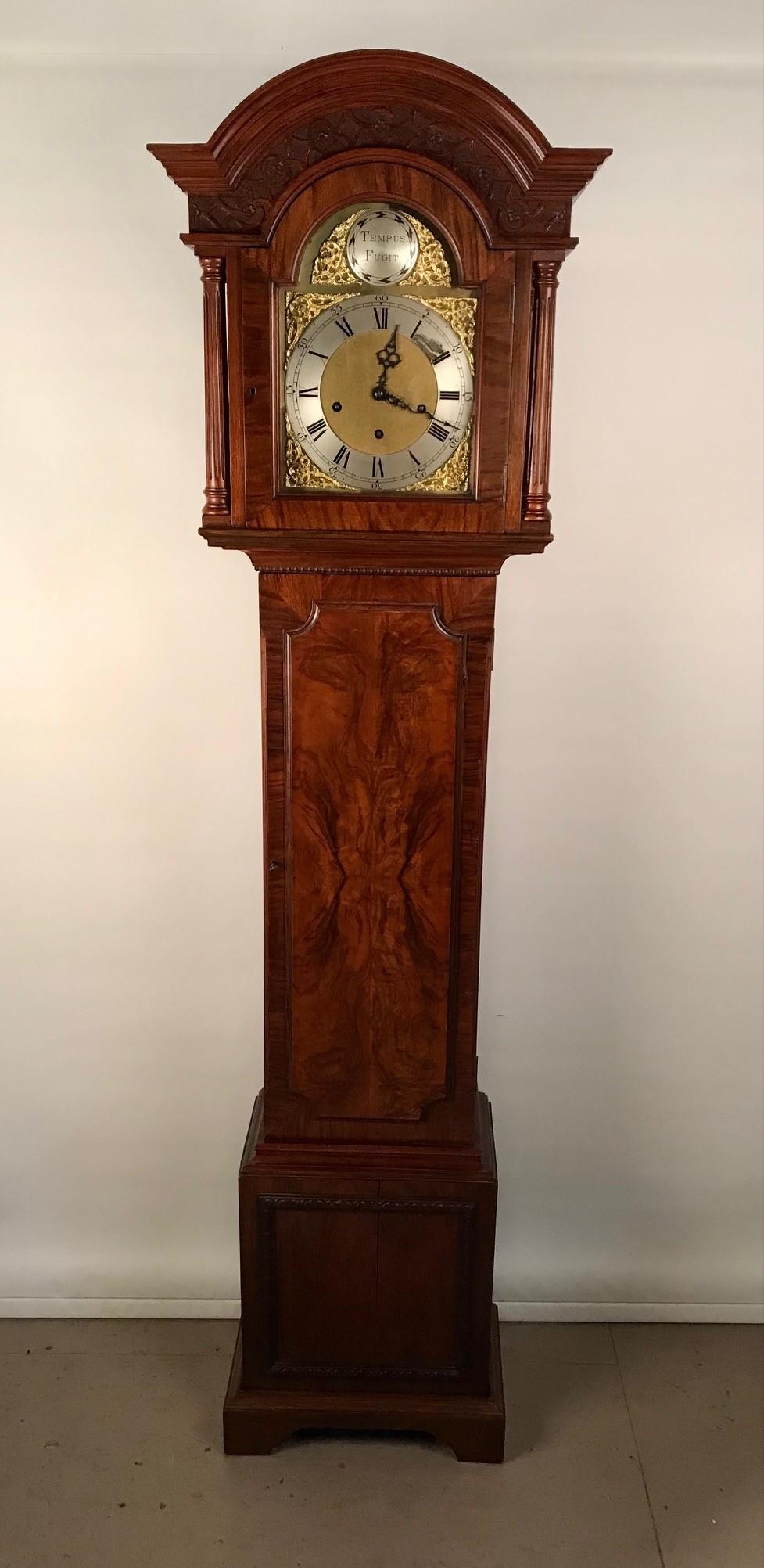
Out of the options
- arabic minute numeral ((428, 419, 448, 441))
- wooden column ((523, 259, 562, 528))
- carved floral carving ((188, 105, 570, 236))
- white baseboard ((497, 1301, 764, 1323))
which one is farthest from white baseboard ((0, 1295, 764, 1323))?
carved floral carving ((188, 105, 570, 236))

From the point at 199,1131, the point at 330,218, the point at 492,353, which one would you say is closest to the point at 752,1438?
the point at 199,1131

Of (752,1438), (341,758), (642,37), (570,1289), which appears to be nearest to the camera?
(341,758)

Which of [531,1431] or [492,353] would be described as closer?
[492,353]

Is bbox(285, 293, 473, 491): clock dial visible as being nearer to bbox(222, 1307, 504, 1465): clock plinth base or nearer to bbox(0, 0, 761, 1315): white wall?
bbox(0, 0, 761, 1315): white wall

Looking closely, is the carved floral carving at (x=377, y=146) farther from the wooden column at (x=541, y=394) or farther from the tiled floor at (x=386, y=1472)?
the tiled floor at (x=386, y=1472)

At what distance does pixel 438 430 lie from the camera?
1.75 metres

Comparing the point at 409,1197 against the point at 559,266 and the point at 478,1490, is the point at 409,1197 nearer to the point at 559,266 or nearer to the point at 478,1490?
the point at 478,1490

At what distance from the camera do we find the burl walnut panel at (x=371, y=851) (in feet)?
5.99

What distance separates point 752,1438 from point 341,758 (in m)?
1.52

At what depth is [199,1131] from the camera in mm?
2441

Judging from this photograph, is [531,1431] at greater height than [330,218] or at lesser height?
lesser

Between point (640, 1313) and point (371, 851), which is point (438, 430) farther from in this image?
point (640, 1313)

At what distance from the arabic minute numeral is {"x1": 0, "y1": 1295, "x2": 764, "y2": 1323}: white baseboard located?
5.97 feet

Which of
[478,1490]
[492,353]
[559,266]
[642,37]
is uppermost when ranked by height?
[642,37]
